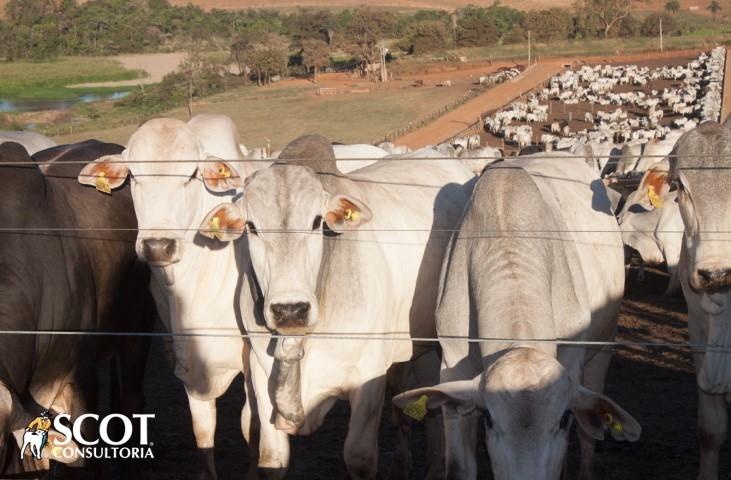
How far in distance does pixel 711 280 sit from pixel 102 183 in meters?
3.98

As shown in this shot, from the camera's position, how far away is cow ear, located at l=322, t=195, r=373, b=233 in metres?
6.90

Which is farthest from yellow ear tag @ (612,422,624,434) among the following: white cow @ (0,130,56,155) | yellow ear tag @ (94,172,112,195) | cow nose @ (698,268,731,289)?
white cow @ (0,130,56,155)

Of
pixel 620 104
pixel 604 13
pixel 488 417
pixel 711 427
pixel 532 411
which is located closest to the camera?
pixel 532 411

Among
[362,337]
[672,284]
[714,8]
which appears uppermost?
[362,337]

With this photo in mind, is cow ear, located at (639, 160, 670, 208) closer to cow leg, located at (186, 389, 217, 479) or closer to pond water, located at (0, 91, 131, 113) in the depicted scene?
cow leg, located at (186, 389, 217, 479)

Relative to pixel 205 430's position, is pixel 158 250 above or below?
above

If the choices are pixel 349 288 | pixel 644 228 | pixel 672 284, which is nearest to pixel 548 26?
pixel 644 228

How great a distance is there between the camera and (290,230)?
6.67 metres

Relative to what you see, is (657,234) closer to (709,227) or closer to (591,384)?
(591,384)

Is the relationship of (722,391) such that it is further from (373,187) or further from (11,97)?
(11,97)

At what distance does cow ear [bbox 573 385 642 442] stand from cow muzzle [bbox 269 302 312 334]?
5.39 ft

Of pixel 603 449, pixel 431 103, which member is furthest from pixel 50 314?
pixel 431 103

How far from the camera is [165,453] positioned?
925cm

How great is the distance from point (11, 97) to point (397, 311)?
75037 millimetres
